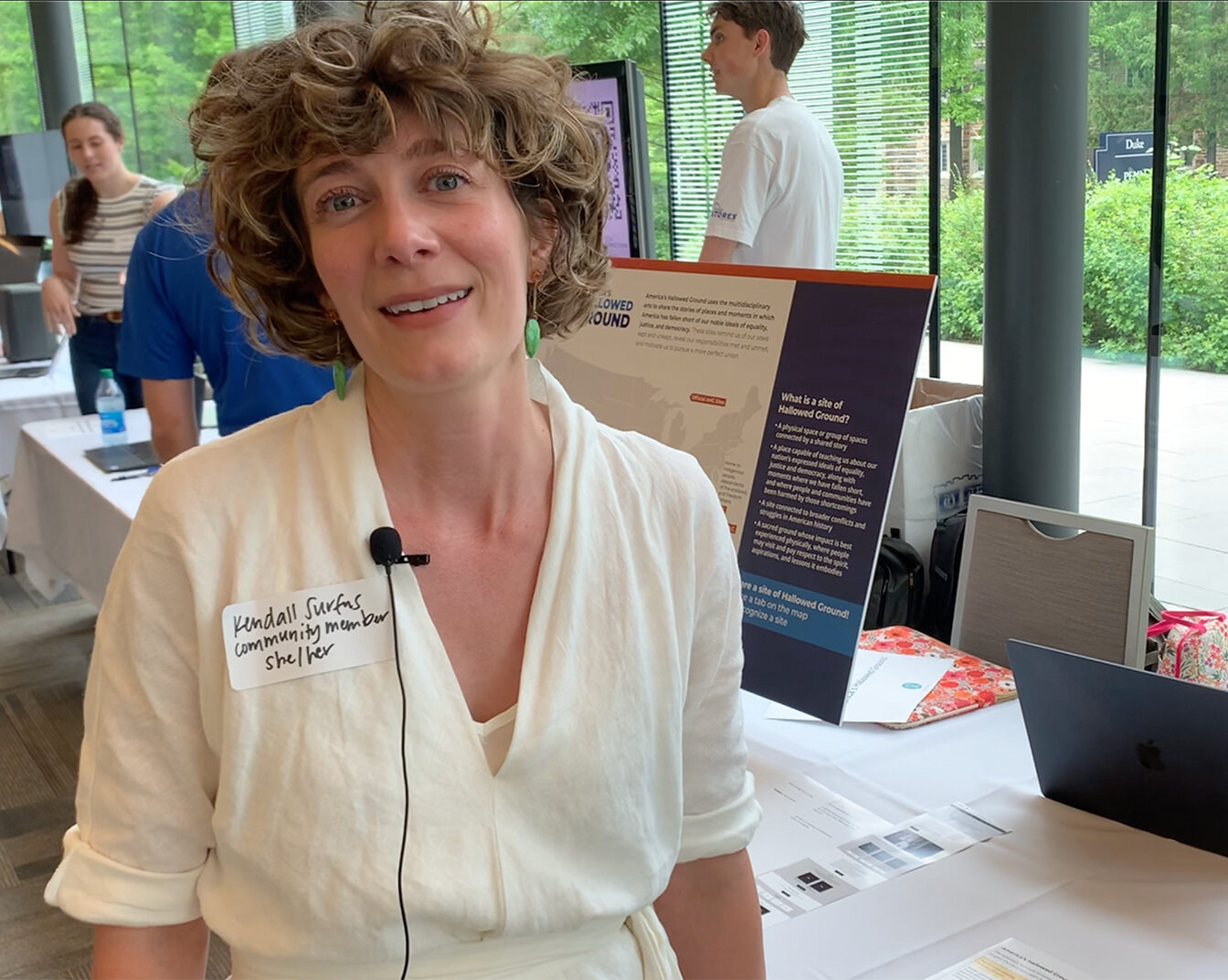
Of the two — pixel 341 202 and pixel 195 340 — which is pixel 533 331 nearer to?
pixel 341 202

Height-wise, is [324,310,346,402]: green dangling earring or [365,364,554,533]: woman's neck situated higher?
[324,310,346,402]: green dangling earring

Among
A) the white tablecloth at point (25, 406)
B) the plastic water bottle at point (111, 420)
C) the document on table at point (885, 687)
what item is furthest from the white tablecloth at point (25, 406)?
the document on table at point (885, 687)

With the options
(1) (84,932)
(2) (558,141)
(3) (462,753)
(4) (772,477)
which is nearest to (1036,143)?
(4) (772,477)

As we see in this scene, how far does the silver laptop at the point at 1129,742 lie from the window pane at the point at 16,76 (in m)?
10.2

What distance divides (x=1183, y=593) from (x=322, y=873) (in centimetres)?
342

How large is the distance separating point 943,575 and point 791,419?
110cm

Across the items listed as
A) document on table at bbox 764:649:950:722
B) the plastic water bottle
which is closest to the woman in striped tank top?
the plastic water bottle

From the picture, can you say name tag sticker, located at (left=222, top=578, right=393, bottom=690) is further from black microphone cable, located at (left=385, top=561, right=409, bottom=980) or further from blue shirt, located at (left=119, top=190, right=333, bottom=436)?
blue shirt, located at (left=119, top=190, right=333, bottom=436)

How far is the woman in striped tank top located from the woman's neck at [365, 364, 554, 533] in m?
4.01

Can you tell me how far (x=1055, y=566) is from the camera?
6.31ft

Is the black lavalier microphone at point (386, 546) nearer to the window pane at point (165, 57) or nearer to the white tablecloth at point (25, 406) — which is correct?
the white tablecloth at point (25, 406)

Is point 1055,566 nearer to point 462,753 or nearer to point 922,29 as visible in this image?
point 462,753

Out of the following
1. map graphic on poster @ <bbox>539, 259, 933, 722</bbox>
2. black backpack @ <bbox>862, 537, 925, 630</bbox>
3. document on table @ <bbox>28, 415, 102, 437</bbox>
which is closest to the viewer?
map graphic on poster @ <bbox>539, 259, 933, 722</bbox>

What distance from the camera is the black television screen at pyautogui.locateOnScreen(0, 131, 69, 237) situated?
27.0 ft
